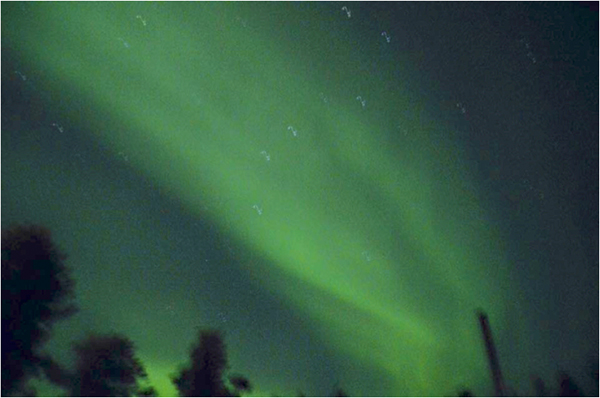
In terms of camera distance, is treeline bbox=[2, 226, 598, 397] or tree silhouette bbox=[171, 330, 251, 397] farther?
tree silhouette bbox=[171, 330, 251, 397]

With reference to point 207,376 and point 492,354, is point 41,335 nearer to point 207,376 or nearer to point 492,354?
point 207,376

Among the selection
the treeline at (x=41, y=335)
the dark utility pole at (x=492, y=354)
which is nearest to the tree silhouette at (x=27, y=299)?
the treeline at (x=41, y=335)

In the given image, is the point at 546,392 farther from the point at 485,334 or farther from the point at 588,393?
the point at 485,334

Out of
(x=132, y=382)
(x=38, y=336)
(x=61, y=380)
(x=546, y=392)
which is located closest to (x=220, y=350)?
(x=132, y=382)

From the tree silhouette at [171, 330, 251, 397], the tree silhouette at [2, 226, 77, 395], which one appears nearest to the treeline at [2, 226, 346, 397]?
the tree silhouette at [2, 226, 77, 395]

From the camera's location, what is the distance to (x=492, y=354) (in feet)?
61.7

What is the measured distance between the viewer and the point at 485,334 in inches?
762

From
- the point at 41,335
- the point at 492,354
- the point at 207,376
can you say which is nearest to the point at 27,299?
the point at 41,335

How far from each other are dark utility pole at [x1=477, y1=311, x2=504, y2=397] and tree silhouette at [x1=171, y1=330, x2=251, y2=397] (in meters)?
12.2

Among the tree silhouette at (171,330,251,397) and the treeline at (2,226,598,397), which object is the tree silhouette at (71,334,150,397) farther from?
the tree silhouette at (171,330,251,397)

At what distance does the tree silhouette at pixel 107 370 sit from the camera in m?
12.9

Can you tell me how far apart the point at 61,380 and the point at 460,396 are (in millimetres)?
30471

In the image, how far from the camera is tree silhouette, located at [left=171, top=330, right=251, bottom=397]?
758 inches

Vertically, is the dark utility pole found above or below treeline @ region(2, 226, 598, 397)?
above
